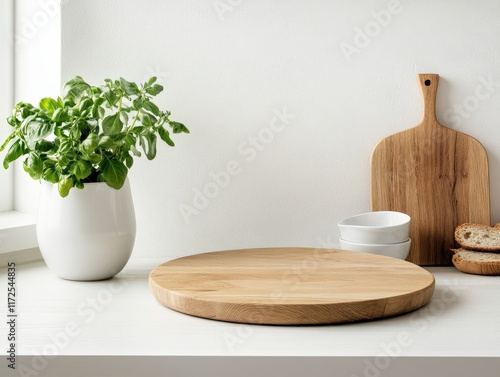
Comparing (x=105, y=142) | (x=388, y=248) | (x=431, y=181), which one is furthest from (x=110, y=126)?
(x=431, y=181)

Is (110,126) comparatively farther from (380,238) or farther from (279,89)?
(380,238)

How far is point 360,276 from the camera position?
1139 mm

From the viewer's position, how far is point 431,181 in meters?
1.44

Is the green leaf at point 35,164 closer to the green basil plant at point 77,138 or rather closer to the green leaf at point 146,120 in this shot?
the green basil plant at point 77,138

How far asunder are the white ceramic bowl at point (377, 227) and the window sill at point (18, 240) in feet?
2.19

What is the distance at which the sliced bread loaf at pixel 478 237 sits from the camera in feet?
4.42

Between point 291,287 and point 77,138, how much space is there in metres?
0.48

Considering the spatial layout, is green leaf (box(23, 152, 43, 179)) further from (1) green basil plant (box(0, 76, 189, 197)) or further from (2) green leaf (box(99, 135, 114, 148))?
(2) green leaf (box(99, 135, 114, 148))

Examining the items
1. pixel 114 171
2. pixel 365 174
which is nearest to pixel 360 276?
pixel 365 174


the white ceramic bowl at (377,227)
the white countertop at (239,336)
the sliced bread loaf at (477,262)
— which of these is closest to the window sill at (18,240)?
the white countertop at (239,336)

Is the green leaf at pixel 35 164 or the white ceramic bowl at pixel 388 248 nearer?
the green leaf at pixel 35 164

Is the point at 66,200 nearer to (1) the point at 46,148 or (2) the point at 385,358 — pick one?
(1) the point at 46,148

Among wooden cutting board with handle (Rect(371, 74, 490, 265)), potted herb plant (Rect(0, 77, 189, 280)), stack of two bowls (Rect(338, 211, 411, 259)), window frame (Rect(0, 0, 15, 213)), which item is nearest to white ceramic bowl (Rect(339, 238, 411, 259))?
stack of two bowls (Rect(338, 211, 411, 259))

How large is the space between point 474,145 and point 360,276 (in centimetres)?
49
